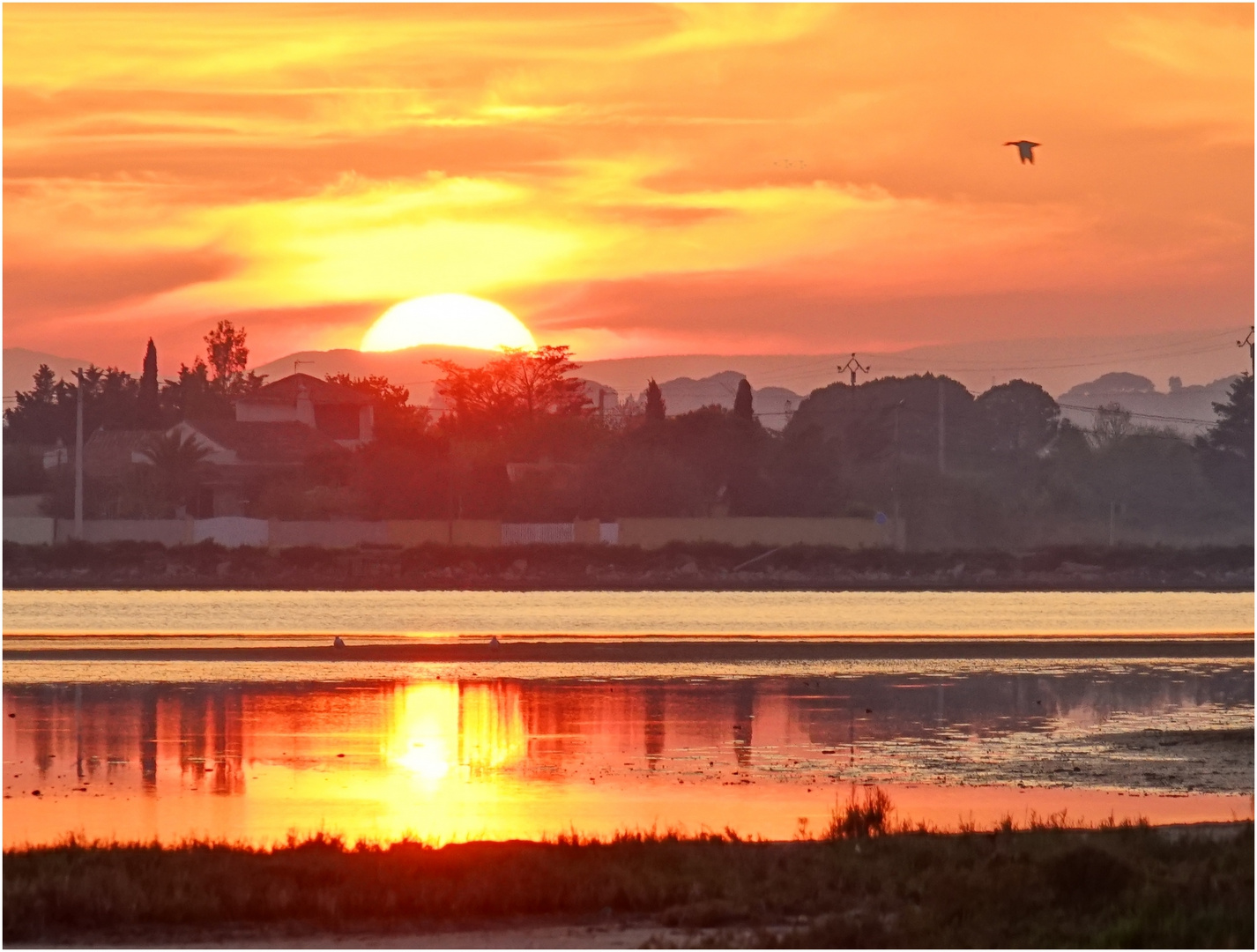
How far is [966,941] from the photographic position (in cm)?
1400

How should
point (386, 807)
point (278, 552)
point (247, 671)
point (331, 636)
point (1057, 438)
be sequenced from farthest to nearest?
point (1057, 438) < point (278, 552) < point (331, 636) < point (247, 671) < point (386, 807)

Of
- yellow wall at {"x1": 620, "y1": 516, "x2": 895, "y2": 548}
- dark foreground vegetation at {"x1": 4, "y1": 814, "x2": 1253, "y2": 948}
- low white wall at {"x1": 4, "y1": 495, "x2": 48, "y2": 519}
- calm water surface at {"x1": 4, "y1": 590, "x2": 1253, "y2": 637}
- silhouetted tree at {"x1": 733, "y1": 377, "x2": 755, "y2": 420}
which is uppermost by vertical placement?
silhouetted tree at {"x1": 733, "y1": 377, "x2": 755, "y2": 420}

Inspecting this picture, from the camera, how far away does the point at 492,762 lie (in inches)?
1003

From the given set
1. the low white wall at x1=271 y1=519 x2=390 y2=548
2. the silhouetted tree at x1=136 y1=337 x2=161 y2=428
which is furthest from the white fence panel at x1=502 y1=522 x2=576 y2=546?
the silhouetted tree at x1=136 y1=337 x2=161 y2=428

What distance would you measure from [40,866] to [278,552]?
8288 centimetres

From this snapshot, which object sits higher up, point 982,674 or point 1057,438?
point 1057,438

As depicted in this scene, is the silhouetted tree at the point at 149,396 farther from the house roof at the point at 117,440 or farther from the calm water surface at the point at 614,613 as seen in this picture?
the calm water surface at the point at 614,613

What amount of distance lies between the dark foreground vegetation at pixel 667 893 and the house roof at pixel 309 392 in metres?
118

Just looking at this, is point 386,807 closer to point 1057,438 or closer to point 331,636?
point 331,636

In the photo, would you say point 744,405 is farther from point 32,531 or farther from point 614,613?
point 614,613

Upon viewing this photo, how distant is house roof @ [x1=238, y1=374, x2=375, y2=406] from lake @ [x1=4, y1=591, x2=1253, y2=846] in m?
80.5

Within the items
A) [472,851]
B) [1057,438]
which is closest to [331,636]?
[472,851]

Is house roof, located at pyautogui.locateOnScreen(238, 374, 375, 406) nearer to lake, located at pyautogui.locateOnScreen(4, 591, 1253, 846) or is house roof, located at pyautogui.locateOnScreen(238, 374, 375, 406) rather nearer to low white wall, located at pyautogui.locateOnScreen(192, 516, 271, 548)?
low white wall, located at pyautogui.locateOnScreen(192, 516, 271, 548)

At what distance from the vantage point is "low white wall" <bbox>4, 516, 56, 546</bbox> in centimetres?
9812
